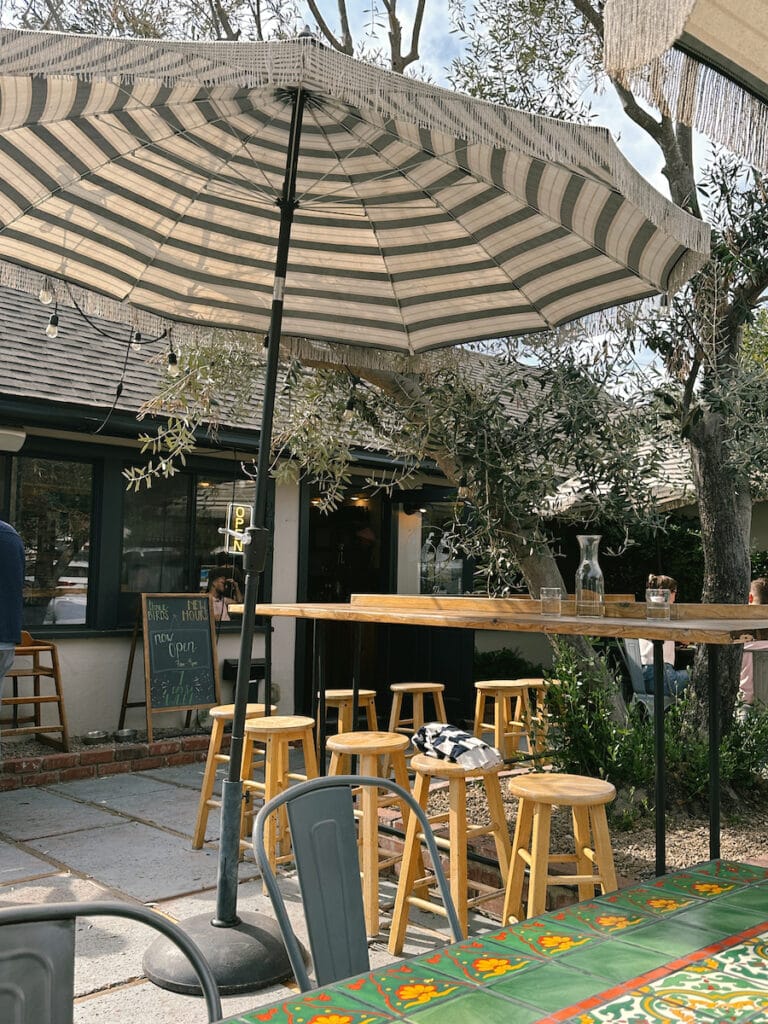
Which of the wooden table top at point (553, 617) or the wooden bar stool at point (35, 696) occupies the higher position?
the wooden table top at point (553, 617)

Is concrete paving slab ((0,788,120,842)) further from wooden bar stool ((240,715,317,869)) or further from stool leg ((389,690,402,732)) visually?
stool leg ((389,690,402,732))

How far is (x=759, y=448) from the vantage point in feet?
17.7

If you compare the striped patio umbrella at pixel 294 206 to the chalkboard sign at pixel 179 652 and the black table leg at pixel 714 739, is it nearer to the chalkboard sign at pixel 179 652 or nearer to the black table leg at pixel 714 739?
the black table leg at pixel 714 739

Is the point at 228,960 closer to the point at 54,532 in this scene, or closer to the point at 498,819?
the point at 498,819

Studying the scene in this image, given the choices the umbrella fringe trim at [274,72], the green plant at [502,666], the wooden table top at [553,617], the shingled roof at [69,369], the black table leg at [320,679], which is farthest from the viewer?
the green plant at [502,666]

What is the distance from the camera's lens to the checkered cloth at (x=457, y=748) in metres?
3.77

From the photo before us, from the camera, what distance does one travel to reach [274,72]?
2.41 m

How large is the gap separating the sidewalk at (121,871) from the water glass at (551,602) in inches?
59.7

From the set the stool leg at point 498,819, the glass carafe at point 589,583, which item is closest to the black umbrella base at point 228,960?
the stool leg at point 498,819

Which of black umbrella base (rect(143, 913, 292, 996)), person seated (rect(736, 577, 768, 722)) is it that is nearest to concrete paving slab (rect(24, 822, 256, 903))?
black umbrella base (rect(143, 913, 292, 996))

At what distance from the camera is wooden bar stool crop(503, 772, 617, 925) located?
10.5 feet

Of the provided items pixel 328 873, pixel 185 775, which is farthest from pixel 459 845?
pixel 185 775

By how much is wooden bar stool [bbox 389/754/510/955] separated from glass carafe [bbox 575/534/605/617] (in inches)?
30.5

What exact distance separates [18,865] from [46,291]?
306 centimetres
